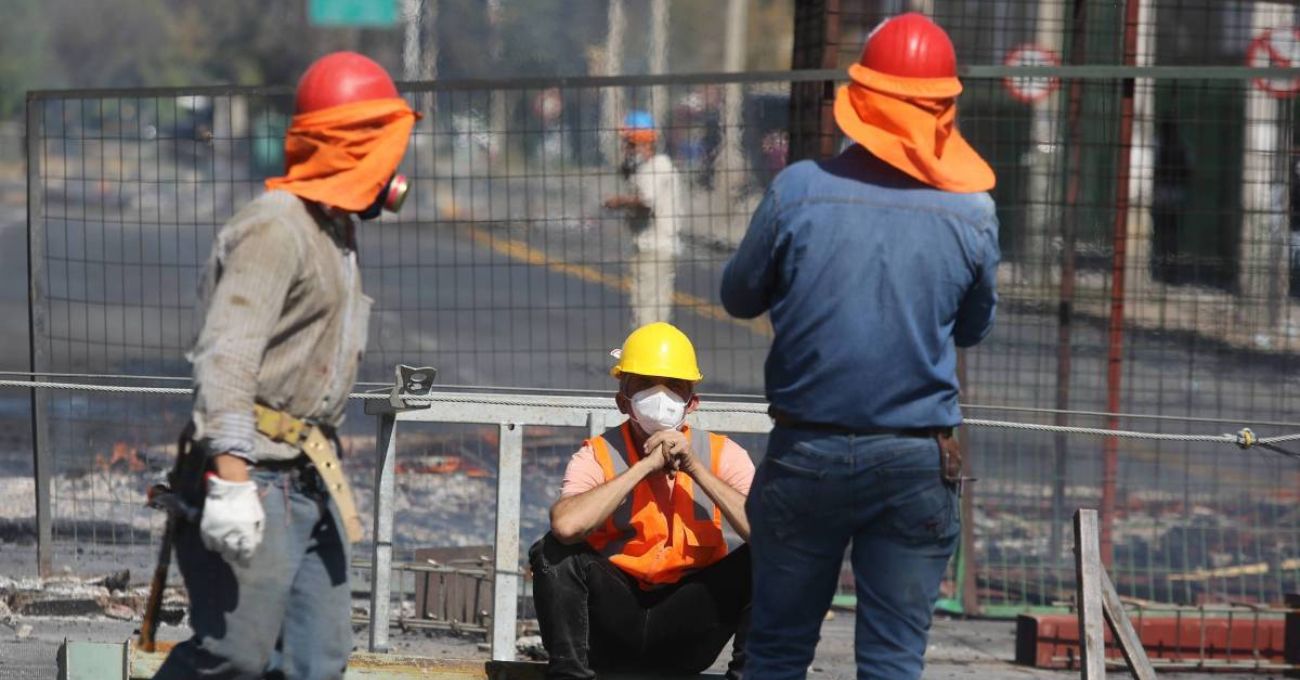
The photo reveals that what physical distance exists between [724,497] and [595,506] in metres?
0.35

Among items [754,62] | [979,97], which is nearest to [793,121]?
[979,97]

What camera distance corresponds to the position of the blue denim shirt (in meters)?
3.77

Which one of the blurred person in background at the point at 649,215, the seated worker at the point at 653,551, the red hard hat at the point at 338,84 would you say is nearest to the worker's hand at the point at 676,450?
the seated worker at the point at 653,551

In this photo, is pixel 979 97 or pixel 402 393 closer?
pixel 402 393

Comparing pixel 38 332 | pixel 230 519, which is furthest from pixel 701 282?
pixel 230 519

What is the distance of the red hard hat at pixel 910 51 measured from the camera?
382 centimetres

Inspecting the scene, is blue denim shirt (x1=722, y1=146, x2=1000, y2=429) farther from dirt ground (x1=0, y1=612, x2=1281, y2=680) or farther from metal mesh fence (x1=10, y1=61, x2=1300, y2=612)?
metal mesh fence (x1=10, y1=61, x2=1300, y2=612)

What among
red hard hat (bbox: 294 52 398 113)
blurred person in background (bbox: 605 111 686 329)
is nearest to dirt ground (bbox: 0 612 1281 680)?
blurred person in background (bbox: 605 111 686 329)

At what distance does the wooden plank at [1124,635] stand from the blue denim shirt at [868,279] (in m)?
1.69

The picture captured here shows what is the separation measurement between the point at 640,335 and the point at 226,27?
42.7 meters

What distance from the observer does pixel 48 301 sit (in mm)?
6965

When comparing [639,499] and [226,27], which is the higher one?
[226,27]

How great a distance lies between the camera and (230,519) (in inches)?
141

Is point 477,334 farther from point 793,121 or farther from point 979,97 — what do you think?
point 979,97
